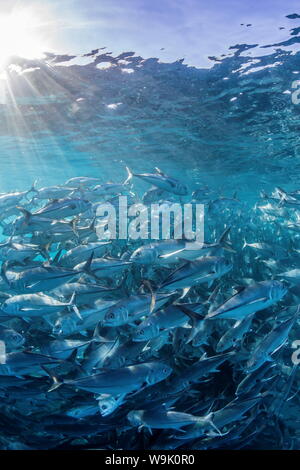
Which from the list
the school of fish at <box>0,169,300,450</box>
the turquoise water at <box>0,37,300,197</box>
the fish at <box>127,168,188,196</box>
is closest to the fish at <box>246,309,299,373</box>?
the school of fish at <box>0,169,300,450</box>

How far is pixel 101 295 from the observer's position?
5020 mm

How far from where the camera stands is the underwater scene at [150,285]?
425 centimetres

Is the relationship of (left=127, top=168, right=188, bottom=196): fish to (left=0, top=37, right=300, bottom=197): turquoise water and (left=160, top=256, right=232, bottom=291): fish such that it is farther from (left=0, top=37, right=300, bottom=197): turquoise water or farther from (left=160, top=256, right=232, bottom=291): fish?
(left=0, top=37, right=300, bottom=197): turquoise water

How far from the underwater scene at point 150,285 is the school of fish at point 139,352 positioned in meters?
0.02

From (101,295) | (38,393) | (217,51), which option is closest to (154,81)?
(217,51)

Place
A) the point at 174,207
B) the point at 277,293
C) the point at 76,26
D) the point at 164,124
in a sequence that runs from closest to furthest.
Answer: the point at 277,293
the point at 174,207
the point at 76,26
the point at 164,124

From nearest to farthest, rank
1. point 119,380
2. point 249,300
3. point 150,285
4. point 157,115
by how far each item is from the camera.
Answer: point 119,380, point 249,300, point 150,285, point 157,115

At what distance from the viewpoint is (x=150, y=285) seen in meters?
4.11

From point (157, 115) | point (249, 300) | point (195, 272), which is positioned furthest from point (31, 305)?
point (157, 115)

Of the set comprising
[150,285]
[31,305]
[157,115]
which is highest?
[157,115]

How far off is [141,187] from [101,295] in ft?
112

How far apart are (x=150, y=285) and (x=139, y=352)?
3.65ft

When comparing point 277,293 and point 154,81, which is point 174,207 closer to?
point 277,293

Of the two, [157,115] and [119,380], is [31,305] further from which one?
[157,115]
